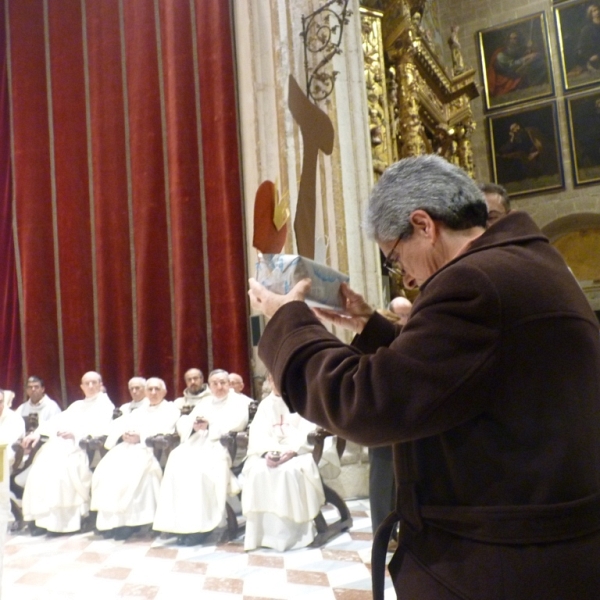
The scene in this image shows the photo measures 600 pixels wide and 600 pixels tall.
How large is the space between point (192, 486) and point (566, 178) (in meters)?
10.8

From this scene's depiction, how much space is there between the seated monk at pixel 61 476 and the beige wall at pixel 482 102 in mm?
10118

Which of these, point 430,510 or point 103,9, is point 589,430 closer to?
point 430,510

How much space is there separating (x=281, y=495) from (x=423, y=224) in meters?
3.79

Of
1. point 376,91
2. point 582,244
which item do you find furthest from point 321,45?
point 582,244

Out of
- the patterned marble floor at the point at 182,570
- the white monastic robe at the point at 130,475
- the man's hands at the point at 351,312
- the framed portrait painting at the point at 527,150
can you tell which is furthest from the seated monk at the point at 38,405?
the framed portrait painting at the point at 527,150

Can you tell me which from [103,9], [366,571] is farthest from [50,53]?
[366,571]

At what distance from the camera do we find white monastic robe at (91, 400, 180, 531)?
5.11 m

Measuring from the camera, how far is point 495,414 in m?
1.05

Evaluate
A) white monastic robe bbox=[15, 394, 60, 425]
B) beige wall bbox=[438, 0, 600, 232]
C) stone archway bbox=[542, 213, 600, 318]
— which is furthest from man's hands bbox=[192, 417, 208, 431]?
beige wall bbox=[438, 0, 600, 232]

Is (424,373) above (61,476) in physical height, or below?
above

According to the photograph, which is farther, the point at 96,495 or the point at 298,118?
the point at 96,495

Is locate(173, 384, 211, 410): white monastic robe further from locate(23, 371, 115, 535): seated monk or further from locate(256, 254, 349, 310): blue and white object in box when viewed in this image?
locate(256, 254, 349, 310): blue and white object in box

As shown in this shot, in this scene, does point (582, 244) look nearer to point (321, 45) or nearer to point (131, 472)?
point (321, 45)

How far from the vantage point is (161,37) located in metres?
7.55
